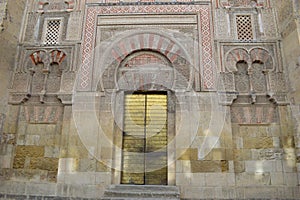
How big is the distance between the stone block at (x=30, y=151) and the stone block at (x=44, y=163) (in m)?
0.10

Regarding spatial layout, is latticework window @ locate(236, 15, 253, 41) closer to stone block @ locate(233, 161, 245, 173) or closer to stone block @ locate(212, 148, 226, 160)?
stone block @ locate(212, 148, 226, 160)

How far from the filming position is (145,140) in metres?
5.63

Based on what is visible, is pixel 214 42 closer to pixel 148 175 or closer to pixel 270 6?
pixel 270 6

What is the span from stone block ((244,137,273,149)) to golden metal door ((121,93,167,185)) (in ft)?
5.28

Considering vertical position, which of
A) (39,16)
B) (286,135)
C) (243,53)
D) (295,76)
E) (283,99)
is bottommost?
(286,135)

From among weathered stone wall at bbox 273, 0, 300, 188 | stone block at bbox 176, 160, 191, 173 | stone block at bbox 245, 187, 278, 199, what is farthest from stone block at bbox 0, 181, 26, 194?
weathered stone wall at bbox 273, 0, 300, 188

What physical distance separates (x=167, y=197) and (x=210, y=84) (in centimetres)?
239

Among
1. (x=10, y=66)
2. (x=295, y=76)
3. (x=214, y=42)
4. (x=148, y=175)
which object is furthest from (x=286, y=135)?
(x=10, y=66)

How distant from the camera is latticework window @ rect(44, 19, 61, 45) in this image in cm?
644

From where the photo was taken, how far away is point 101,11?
21.4ft

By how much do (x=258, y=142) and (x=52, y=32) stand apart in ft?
16.7

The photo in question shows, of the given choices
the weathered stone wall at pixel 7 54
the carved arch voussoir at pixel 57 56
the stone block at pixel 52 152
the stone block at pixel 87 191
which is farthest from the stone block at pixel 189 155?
the weathered stone wall at pixel 7 54

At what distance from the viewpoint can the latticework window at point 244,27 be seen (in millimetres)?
6242

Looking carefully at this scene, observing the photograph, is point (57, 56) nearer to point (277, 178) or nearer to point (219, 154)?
point (219, 154)
